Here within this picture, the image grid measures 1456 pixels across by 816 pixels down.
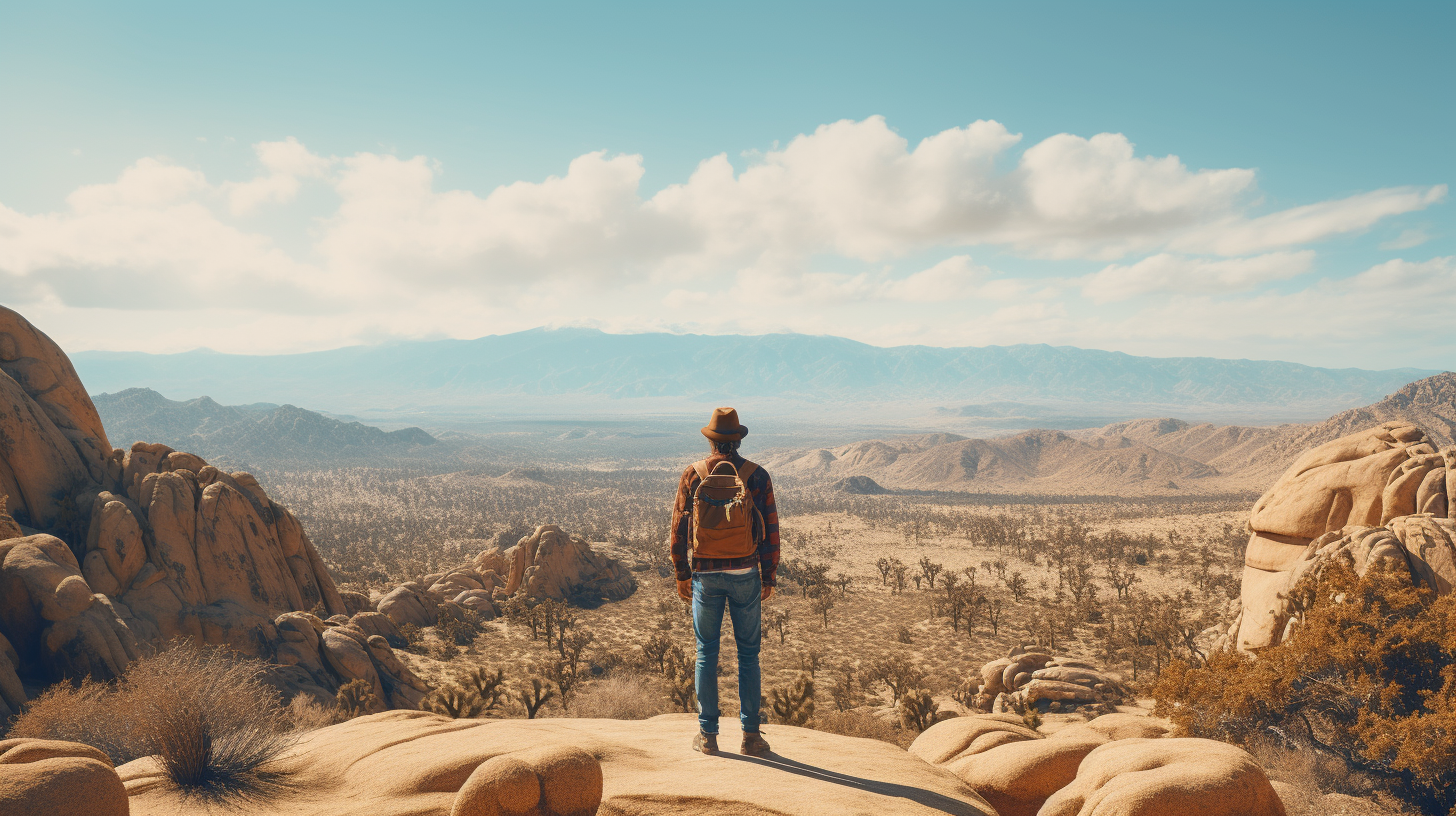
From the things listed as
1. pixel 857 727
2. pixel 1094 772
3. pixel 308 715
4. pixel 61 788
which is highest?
pixel 61 788

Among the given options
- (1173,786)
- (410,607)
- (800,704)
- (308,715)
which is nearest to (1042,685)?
(800,704)

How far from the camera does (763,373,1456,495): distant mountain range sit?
9988 cm

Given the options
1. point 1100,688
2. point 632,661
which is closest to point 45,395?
point 632,661

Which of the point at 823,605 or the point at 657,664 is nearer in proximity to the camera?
the point at 657,664

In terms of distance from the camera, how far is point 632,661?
23000mm

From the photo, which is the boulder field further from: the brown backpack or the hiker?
the brown backpack

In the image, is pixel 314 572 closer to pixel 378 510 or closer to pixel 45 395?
pixel 45 395

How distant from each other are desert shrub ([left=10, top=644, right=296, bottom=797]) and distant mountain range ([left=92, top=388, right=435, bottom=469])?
149 metres

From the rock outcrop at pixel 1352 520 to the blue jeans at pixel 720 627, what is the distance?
956 centimetres

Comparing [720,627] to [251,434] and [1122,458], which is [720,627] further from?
[251,434]

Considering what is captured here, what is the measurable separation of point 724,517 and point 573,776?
6.72ft

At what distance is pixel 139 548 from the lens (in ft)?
49.4

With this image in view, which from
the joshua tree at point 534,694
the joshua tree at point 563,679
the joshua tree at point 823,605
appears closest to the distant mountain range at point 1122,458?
the joshua tree at point 823,605

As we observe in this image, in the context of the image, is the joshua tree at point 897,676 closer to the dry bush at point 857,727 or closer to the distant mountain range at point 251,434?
the dry bush at point 857,727
